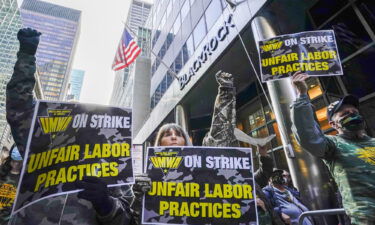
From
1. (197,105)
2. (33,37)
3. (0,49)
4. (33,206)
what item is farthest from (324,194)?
(0,49)

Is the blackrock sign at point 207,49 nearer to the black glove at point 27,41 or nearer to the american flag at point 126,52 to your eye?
the american flag at point 126,52

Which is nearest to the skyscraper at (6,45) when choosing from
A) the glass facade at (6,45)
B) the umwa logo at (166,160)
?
the glass facade at (6,45)

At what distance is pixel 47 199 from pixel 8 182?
2873mm

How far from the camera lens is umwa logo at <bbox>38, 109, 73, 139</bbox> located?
1881mm

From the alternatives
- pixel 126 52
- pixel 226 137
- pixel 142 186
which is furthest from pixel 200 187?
pixel 126 52

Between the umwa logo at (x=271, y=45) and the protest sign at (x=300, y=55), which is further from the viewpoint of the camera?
the umwa logo at (x=271, y=45)

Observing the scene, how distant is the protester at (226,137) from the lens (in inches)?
105

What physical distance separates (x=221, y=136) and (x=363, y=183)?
6.80 ft

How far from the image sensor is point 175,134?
2.92 meters

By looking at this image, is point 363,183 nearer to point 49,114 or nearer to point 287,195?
point 287,195

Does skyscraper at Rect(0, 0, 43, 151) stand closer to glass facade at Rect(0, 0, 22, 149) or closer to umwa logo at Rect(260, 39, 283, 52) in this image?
glass facade at Rect(0, 0, 22, 149)

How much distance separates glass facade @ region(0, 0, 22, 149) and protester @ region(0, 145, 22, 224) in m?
66.9

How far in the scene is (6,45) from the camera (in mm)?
59750

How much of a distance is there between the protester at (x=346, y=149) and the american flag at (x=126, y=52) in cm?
895
